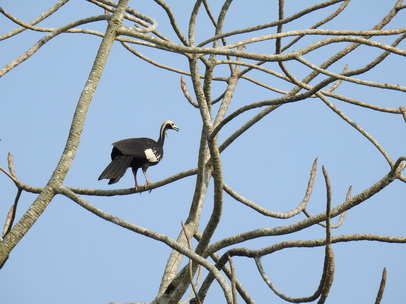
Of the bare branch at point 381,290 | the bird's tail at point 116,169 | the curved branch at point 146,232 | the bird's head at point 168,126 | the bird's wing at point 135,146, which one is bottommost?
the curved branch at point 146,232

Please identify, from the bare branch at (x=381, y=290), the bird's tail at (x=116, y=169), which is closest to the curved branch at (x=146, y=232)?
the bare branch at (x=381, y=290)

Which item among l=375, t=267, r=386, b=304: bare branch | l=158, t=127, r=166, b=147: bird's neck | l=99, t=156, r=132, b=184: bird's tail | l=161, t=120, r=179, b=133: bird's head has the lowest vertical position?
l=375, t=267, r=386, b=304: bare branch

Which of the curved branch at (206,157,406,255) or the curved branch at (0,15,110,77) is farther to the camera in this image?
the curved branch at (0,15,110,77)

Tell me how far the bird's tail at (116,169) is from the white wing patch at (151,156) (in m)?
0.71

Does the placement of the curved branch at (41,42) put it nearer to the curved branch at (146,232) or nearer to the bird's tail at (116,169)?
the curved branch at (146,232)

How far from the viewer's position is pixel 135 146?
9.18 metres

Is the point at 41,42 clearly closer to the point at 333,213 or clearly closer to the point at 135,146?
the point at 333,213

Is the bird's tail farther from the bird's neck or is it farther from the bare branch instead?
the bare branch

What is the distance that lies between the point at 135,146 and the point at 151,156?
15.5 inches

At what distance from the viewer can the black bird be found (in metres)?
8.27

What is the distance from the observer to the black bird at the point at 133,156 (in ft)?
27.1

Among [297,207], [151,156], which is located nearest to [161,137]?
[151,156]

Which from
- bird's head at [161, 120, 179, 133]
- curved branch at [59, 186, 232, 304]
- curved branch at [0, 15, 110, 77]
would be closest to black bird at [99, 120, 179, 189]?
bird's head at [161, 120, 179, 133]

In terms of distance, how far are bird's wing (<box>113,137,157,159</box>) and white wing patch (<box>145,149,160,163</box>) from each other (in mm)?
56
